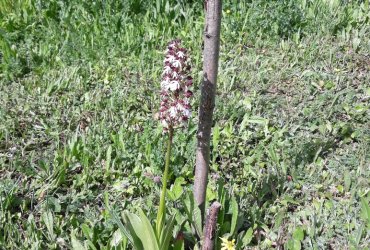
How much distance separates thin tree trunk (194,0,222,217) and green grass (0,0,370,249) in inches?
15.3

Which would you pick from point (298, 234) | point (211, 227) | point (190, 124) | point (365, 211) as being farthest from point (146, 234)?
point (190, 124)

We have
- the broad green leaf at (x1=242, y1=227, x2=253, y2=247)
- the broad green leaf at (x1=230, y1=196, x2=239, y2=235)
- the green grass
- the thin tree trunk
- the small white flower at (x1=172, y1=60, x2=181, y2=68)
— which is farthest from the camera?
the green grass

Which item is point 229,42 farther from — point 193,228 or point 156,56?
point 193,228

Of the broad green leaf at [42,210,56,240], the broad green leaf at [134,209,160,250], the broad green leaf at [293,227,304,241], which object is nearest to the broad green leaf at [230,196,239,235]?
the broad green leaf at [293,227,304,241]

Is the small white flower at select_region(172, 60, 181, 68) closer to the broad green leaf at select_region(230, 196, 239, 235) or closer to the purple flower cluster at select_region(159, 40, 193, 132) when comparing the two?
the purple flower cluster at select_region(159, 40, 193, 132)

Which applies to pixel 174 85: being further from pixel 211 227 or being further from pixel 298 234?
pixel 298 234

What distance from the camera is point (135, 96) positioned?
4137 millimetres

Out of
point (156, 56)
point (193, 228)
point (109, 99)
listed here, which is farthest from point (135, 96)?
point (193, 228)

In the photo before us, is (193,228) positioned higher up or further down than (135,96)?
further down

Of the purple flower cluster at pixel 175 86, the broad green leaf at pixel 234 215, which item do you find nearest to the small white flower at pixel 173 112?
the purple flower cluster at pixel 175 86

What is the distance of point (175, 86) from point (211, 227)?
743mm

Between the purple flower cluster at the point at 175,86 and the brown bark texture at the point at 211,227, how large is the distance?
0.44 meters

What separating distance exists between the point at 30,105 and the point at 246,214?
191 centimetres

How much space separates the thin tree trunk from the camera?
2.38 m
